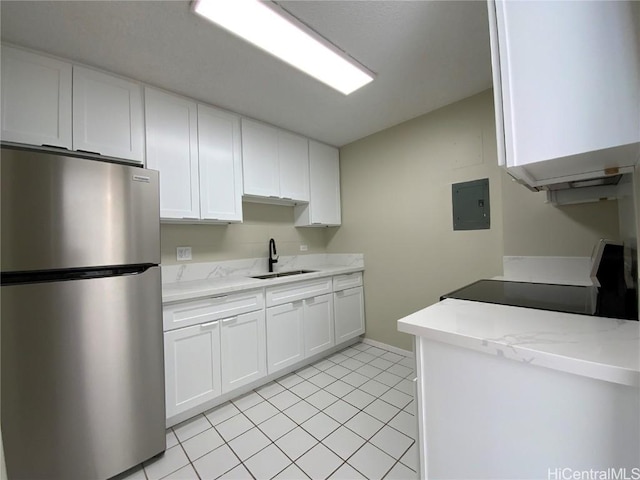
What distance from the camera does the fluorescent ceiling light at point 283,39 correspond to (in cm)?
128

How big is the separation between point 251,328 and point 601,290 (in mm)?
2070

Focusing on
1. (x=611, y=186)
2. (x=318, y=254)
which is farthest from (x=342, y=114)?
(x=611, y=186)

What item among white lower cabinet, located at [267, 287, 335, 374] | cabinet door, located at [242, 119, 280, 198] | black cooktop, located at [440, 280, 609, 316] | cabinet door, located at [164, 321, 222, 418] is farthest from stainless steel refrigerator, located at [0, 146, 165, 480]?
black cooktop, located at [440, 280, 609, 316]

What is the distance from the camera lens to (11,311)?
3.50ft

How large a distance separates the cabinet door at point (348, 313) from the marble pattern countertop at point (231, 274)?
0.26 metres

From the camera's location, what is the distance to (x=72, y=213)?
120 cm

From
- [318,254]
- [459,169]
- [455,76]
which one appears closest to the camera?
[455,76]

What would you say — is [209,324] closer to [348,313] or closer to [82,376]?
[82,376]

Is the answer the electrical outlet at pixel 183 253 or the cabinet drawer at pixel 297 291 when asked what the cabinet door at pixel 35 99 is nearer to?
the electrical outlet at pixel 183 253

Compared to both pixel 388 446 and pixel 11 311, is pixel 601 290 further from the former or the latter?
pixel 11 311

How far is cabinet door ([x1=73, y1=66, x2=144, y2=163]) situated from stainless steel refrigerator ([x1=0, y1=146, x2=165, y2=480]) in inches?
19.9

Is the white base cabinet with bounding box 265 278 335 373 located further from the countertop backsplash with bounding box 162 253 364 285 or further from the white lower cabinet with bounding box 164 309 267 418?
the countertop backsplash with bounding box 162 253 364 285

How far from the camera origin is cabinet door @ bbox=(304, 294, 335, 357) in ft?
7.96

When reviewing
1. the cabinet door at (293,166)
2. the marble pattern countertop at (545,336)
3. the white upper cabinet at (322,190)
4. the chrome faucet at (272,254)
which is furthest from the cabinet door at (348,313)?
the marble pattern countertop at (545,336)
